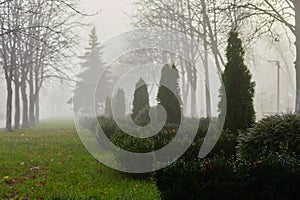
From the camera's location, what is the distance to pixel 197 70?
88.1 ft

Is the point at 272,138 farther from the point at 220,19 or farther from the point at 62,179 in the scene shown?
the point at 220,19

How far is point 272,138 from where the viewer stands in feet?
23.9

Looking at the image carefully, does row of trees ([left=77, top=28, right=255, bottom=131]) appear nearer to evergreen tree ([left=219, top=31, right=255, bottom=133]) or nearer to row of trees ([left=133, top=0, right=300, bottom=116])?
evergreen tree ([left=219, top=31, right=255, bottom=133])

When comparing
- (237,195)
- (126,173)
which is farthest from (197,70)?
(237,195)

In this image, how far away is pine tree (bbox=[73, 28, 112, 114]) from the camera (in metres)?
25.1

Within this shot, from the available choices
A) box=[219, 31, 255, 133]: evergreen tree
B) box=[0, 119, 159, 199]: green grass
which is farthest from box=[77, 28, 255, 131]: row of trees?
box=[0, 119, 159, 199]: green grass

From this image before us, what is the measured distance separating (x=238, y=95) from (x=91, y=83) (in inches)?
992

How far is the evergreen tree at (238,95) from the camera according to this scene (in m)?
10.3

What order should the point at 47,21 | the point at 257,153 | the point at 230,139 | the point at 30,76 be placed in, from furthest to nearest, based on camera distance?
the point at 30,76 → the point at 47,21 → the point at 230,139 → the point at 257,153

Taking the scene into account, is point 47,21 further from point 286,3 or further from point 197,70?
point 286,3

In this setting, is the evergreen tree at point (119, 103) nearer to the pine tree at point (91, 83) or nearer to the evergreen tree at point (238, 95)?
the pine tree at point (91, 83)

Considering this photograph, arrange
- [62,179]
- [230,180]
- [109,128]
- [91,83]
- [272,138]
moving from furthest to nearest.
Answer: [91,83] → [109,128] → [62,179] → [272,138] → [230,180]

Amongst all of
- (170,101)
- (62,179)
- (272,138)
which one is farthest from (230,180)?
(170,101)

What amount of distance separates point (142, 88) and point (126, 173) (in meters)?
11.3
